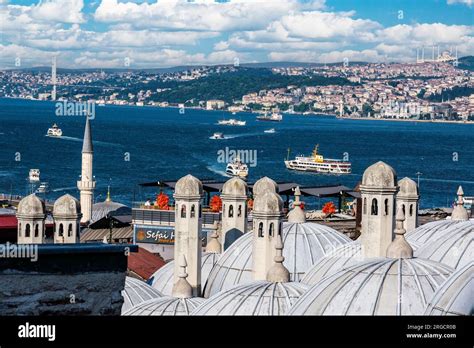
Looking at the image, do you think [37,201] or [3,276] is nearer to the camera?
[3,276]

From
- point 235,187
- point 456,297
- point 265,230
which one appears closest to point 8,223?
point 235,187

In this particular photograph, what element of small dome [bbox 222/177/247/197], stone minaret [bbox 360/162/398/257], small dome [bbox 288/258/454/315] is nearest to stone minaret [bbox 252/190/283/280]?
stone minaret [bbox 360/162/398/257]

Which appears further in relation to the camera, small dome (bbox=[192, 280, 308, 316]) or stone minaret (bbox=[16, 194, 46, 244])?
stone minaret (bbox=[16, 194, 46, 244])

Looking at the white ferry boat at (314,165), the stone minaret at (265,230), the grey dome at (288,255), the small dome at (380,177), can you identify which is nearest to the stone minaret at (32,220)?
the grey dome at (288,255)

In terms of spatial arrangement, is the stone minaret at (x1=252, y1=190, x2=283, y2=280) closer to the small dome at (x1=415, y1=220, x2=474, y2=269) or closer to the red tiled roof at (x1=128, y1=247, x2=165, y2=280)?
the small dome at (x1=415, y1=220, x2=474, y2=269)

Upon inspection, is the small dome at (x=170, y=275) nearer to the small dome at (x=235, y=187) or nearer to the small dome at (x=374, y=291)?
the small dome at (x=235, y=187)
